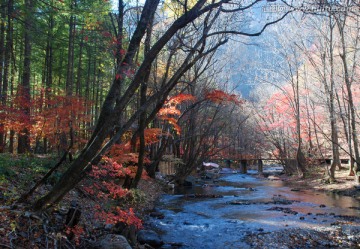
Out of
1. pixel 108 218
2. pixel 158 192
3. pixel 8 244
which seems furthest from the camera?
pixel 158 192

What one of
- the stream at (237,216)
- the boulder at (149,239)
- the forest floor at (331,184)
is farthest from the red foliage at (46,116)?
the forest floor at (331,184)

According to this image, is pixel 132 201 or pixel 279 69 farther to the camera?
pixel 279 69

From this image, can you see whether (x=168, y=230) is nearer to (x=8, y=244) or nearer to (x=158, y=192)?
(x=8, y=244)

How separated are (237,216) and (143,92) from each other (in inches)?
258

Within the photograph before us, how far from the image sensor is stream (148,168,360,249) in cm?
1000

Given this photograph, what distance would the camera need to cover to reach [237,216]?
13125 millimetres

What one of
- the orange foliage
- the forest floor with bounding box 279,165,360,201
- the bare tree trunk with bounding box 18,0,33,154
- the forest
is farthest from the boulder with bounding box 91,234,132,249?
the forest floor with bounding box 279,165,360,201

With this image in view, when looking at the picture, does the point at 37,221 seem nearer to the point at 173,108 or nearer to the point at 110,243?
the point at 110,243

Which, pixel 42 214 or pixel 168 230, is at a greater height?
pixel 42 214

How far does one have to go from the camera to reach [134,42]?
650cm

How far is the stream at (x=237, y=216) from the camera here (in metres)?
10.0

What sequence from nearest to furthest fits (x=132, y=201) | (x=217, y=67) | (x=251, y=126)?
(x=132, y=201) < (x=217, y=67) < (x=251, y=126)

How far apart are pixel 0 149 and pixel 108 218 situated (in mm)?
12367

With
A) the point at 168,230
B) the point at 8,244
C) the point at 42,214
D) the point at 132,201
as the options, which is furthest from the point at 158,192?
the point at 8,244
